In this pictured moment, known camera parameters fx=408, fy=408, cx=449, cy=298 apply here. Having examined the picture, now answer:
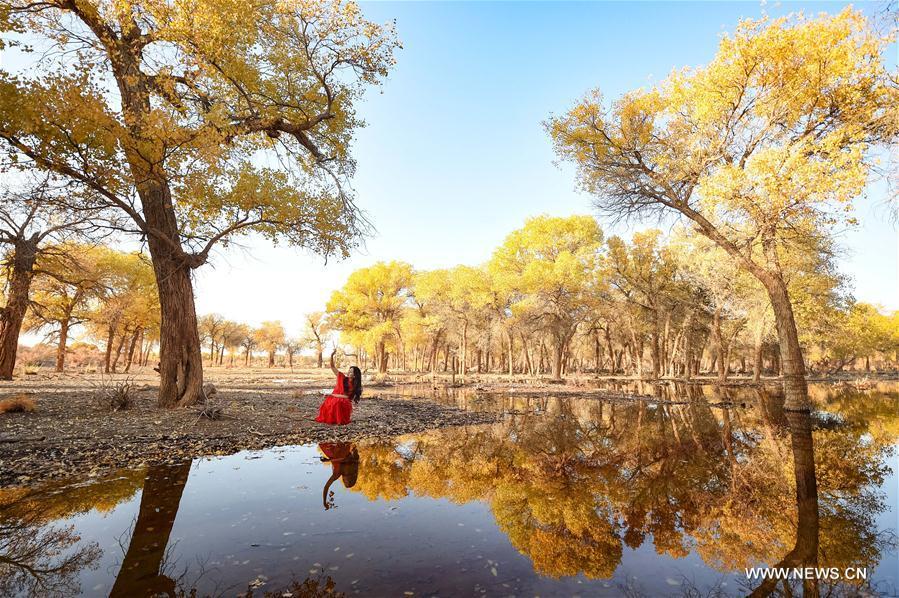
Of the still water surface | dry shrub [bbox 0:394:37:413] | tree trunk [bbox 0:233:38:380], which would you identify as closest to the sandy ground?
dry shrub [bbox 0:394:37:413]

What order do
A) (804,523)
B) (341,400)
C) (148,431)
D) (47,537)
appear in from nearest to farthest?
(47,537) < (804,523) < (148,431) < (341,400)

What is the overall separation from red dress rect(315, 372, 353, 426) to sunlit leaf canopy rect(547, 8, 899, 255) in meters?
13.2

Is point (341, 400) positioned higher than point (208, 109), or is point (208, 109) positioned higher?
point (208, 109)

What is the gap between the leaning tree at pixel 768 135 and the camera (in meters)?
12.3

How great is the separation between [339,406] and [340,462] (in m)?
4.13

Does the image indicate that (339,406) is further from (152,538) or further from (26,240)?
(26,240)

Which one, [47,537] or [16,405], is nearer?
[47,537]

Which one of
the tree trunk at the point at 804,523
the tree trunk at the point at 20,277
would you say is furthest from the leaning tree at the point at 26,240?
the tree trunk at the point at 804,523

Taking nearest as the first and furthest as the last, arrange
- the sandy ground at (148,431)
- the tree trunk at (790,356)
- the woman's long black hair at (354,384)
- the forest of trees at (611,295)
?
the sandy ground at (148,431) → the woman's long black hair at (354,384) → the tree trunk at (790,356) → the forest of trees at (611,295)

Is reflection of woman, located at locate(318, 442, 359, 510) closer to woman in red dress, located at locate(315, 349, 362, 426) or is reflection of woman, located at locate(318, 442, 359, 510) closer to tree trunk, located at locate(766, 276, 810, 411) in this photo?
woman in red dress, located at locate(315, 349, 362, 426)

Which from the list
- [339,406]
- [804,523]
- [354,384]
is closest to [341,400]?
[339,406]

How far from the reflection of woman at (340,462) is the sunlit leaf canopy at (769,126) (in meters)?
13.5

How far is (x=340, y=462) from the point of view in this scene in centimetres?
815

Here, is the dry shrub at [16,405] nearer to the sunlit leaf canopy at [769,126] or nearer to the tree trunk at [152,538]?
the tree trunk at [152,538]
